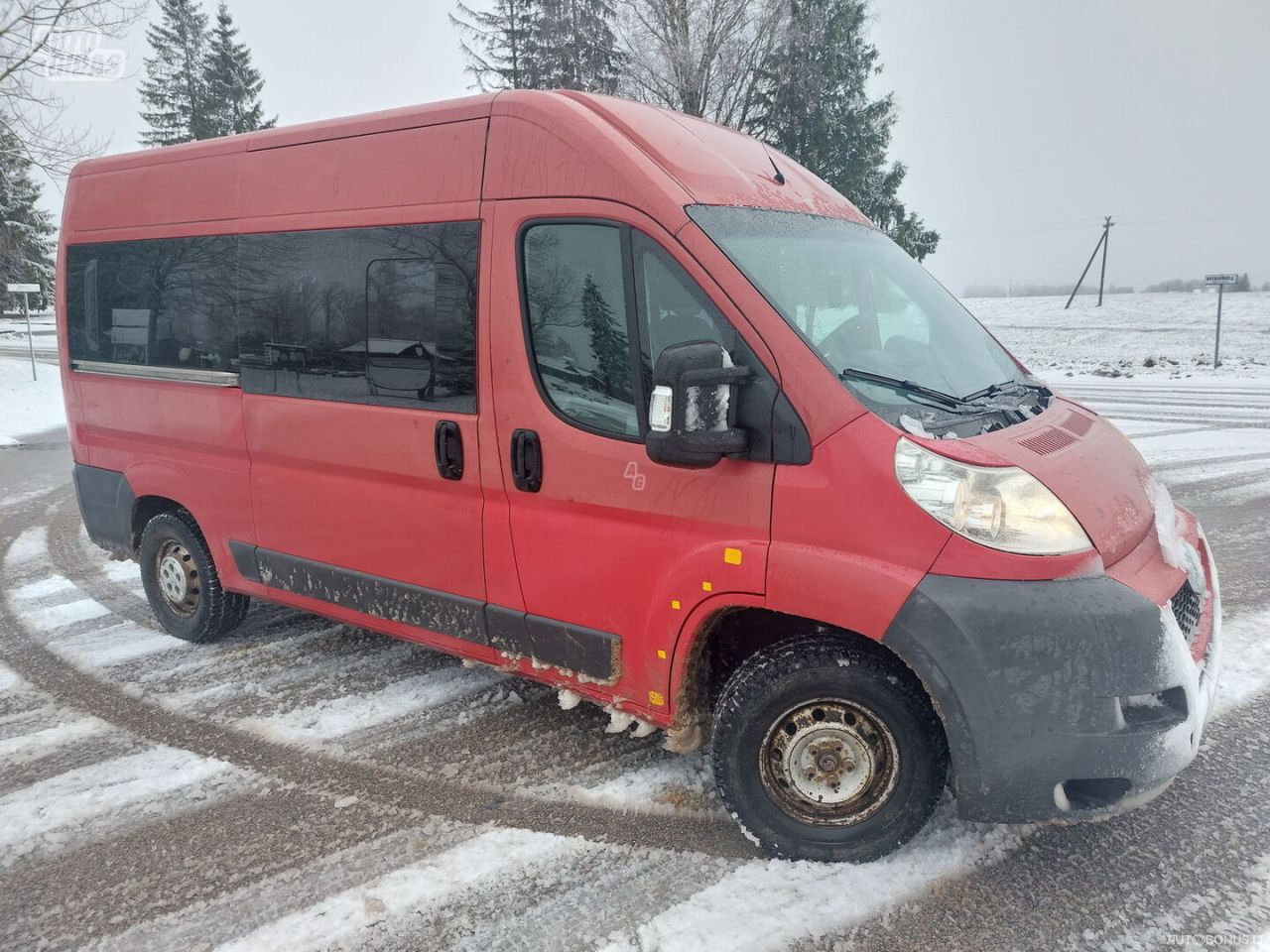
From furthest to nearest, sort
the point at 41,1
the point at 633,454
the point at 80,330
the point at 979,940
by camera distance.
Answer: the point at 41,1, the point at 80,330, the point at 633,454, the point at 979,940

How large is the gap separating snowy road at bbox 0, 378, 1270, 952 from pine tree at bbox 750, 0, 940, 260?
23.1 m

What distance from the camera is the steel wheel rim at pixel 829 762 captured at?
9.23ft

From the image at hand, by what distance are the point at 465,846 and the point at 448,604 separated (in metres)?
1.03

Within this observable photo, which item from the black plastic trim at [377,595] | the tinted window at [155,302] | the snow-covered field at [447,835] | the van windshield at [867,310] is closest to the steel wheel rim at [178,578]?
the snow-covered field at [447,835]

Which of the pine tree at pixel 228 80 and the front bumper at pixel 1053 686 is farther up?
the pine tree at pixel 228 80

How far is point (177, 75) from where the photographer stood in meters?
43.0

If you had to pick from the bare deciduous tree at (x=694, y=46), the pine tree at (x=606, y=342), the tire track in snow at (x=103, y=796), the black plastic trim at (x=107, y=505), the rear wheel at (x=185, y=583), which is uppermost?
the bare deciduous tree at (x=694, y=46)

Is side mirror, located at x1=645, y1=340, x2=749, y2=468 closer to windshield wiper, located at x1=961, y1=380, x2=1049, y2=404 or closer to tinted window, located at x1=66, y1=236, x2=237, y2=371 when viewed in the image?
windshield wiper, located at x1=961, y1=380, x2=1049, y2=404

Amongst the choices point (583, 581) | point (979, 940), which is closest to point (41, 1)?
point (583, 581)

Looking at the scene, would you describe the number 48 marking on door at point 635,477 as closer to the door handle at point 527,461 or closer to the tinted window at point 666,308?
the tinted window at point 666,308

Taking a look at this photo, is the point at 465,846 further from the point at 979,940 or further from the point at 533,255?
the point at 533,255

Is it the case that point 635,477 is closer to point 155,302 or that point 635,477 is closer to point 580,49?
point 155,302

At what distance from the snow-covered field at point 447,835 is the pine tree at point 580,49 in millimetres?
22711

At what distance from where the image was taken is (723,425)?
8.95 feet
